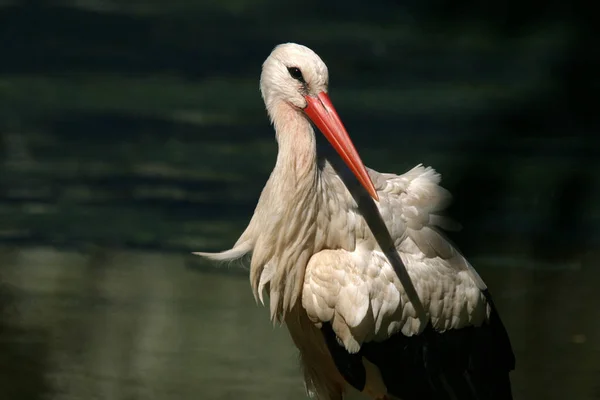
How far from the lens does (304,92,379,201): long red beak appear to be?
14.4 feet

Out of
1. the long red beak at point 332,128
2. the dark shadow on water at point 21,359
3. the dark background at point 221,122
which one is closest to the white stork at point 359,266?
the long red beak at point 332,128

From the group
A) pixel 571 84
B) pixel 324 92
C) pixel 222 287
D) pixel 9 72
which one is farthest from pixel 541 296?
pixel 9 72

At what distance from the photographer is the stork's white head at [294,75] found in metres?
4.44

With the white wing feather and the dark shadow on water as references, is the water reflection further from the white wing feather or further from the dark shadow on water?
the white wing feather

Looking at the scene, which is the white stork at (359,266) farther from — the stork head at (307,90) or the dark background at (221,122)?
the dark background at (221,122)

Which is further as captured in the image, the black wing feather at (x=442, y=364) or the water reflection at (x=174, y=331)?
the water reflection at (x=174, y=331)

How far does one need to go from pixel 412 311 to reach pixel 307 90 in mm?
901

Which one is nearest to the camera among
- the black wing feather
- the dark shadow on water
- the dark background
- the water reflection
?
the black wing feather

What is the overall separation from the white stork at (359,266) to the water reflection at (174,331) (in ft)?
4.31

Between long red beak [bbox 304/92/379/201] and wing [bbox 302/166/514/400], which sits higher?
long red beak [bbox 304/92/379/201]

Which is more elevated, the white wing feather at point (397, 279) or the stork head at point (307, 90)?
the stork head at point (307, 90)

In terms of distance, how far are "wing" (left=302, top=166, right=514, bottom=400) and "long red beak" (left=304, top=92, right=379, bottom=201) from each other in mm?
291

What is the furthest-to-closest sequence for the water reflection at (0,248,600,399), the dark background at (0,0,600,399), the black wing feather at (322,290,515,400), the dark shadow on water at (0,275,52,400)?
the dark background at (0,0,600,399) → the water reflection at (0,248,600,399) → the dark shadow on water at (0,275,52,400) → the black wing feather at (322,290,515,400)

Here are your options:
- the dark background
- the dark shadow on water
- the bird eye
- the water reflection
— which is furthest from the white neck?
the dark background
